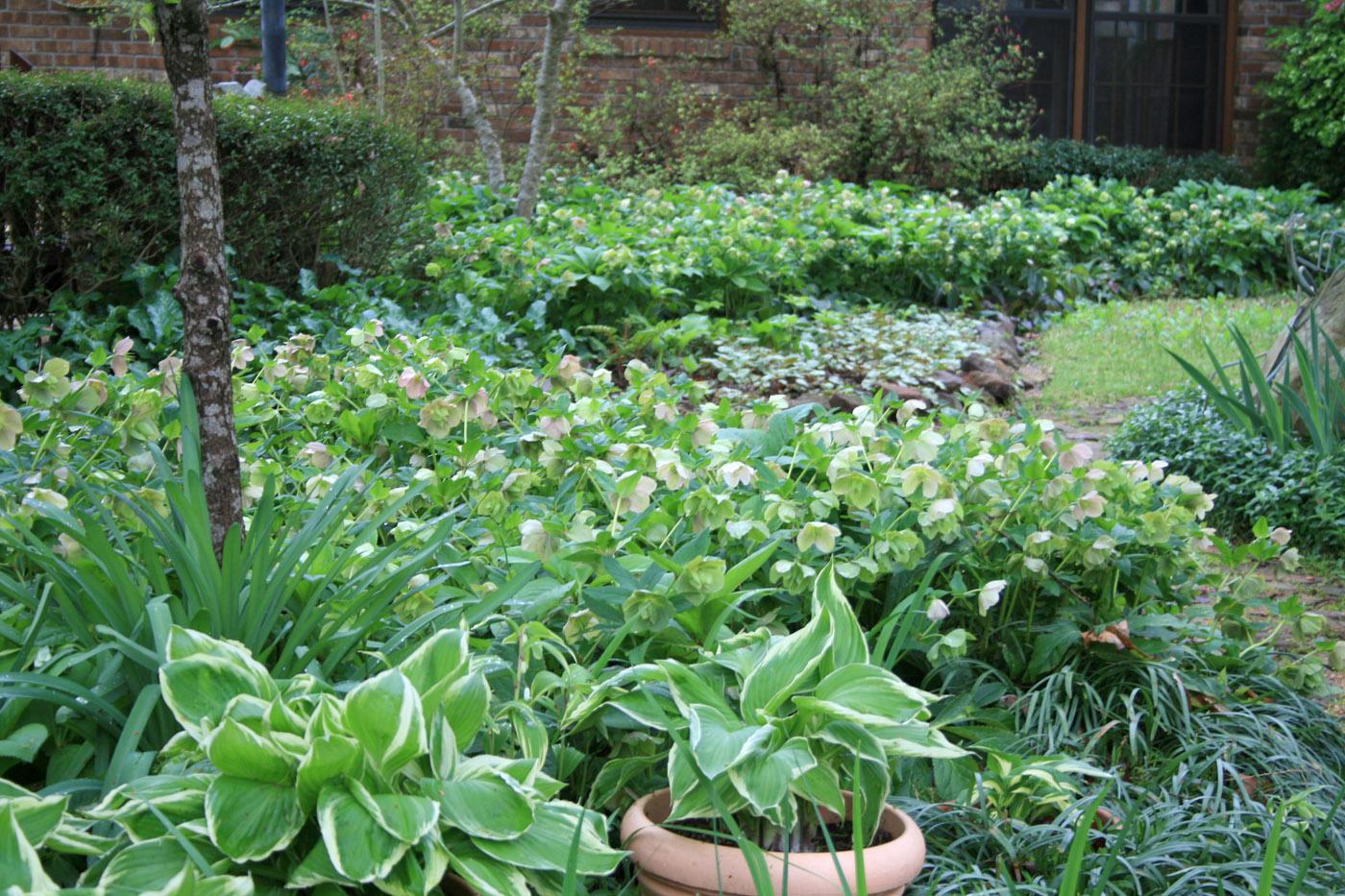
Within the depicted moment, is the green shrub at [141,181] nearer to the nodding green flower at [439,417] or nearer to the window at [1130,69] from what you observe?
the nodding green flower at [439,417]

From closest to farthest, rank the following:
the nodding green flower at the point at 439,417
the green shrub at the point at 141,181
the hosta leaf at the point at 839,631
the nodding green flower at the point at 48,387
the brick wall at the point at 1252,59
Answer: the hosta leaf at the point at 839,631 < the nodding green flower at the point at 48,387 < the nodding green flower at the point at 439,417 < the green shrub at the point at 141,181 < the brick wall at the point at 1252,59

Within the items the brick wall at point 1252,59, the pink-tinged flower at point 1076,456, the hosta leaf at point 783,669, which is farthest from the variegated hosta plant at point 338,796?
the brick wall at point 1252,59

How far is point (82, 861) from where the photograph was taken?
1.65 metres

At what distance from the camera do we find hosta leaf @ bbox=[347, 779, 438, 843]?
1439mm

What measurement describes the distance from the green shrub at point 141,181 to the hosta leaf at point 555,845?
4.12 m

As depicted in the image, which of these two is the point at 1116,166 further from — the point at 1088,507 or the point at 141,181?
the point at 1088,507

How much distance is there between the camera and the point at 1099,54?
44.9ft

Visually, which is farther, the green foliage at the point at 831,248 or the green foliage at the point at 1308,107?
the green foliage at the point at 1308,107

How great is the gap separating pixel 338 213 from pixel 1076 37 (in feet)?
34.0

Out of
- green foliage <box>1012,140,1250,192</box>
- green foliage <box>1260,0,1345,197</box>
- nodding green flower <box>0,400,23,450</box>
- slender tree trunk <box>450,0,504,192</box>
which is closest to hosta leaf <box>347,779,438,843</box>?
nodding green flower <box>0,400,23,450</box>

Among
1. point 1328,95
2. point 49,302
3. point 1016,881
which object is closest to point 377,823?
point 1016,881

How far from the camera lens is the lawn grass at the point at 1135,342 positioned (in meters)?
5.91

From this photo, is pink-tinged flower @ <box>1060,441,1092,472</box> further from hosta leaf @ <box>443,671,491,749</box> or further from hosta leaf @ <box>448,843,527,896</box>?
hosta leaf @ <box>448,843,527,896</box>

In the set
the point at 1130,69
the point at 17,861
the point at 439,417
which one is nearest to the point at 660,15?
the point at 1130,69
